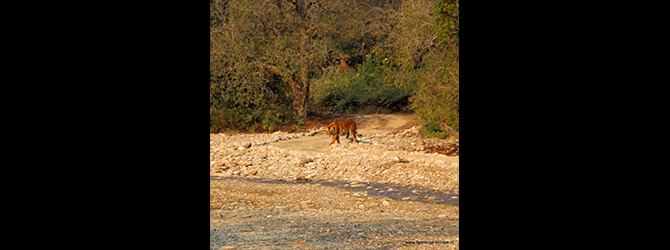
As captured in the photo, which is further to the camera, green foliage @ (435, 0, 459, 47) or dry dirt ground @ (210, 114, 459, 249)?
green foliage @ (435, 0, 459, 47)

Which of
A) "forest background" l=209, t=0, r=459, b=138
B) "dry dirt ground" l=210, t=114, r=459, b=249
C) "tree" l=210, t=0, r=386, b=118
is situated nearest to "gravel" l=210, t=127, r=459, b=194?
"dry dirt ground" l=210, t=114, r=459, b=249

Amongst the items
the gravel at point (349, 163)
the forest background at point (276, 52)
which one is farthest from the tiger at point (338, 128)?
the forest background at point (276, 52)

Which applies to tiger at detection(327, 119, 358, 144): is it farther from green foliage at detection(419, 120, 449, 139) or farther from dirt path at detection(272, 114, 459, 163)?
green foliage at detection(419, 120, 449, 139)

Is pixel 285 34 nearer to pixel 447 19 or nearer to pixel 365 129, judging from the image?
pixel 365 129

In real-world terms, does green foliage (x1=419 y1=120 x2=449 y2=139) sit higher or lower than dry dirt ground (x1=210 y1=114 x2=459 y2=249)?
higher

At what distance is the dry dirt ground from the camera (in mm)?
3955

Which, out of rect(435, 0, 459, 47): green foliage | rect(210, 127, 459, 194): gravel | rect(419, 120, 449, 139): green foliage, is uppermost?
rect(435, 0, 459, 47): green foliage

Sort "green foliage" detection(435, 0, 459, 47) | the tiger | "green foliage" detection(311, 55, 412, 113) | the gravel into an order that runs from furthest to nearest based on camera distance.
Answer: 1. "green foliage" detection(311, 55, 412, 113)
2. the tiger
3. the gravel
4. "green foliage" detection(435, 0, 459, 47)

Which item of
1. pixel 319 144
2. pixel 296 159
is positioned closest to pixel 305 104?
pixel 319 144

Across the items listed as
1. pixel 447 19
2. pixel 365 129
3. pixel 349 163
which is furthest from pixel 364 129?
pixel 447 19

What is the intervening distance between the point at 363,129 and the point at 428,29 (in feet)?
20.6
